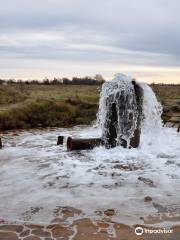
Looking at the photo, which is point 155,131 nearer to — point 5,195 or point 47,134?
point 47,134

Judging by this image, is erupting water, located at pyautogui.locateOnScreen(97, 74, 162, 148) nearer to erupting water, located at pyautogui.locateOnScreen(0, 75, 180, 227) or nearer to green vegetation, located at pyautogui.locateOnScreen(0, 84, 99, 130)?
erupting water, located at pyautogui.locateOnScreen(0, 75, 180, 227)

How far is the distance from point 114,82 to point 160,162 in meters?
2.93

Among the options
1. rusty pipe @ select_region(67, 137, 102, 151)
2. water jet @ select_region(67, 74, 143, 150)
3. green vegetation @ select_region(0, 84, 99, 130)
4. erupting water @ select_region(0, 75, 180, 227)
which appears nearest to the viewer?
erupting water @ select_region(0, 75, 180, 227)

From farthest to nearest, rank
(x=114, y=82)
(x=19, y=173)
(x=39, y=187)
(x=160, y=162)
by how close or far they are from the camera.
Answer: (x=114, y=82) → (x=160, y=162) → (x=19, y=173) → (x=39, y=187)

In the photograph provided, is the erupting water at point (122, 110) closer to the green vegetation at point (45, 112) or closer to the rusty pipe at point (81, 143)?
the rusty pipe at point (81, 143)

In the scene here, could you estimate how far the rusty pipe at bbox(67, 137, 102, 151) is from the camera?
36.2 ft

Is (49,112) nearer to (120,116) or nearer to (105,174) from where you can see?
(120,116)

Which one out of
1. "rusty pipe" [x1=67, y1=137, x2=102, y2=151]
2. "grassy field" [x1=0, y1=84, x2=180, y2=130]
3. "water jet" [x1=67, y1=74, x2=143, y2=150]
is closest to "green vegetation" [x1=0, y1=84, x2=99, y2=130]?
"grassy field" [x1=0, y1=84, x2=180, y2=130]

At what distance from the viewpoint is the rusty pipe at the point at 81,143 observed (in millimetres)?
11039

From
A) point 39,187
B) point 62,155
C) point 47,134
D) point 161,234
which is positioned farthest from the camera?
point 47,134

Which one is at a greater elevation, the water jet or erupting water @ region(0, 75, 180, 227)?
the water jet

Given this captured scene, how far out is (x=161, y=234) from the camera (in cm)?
562

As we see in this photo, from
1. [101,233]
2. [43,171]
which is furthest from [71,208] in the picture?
[43,171]

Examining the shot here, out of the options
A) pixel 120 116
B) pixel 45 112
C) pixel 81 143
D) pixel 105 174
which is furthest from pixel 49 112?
pixel 105 174
